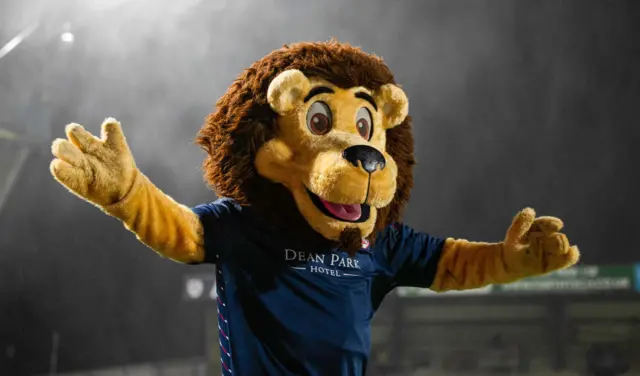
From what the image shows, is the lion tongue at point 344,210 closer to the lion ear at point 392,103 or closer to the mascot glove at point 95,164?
the lion ear at point 392,103

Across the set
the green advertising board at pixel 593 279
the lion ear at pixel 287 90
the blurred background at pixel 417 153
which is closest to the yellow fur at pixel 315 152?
the lion ear at pixel 287 90

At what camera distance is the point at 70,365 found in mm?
4848

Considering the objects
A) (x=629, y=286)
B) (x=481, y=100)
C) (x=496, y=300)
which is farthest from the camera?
(x=481, y=100)

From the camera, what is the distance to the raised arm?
76 cm

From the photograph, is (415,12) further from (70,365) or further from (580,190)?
(70,365)

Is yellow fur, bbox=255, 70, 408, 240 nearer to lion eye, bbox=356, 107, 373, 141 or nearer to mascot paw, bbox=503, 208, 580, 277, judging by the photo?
lion eye, bbox=356, 107, 373, 141

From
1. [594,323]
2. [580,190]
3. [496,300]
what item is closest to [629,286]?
[594,323]

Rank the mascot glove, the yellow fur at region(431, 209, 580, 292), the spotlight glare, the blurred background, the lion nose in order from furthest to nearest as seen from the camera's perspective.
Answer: the blurred background → the spotlight glare → the yellow fur at region(431, 209, 580, 292) → the lion nose → the mascot glove

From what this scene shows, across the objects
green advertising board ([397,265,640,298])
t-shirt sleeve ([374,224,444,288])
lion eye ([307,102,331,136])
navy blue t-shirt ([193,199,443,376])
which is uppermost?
green advertising board ([397,265,640,298])

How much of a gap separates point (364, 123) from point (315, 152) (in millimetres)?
103

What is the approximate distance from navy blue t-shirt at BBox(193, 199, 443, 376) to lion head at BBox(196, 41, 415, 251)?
3cm

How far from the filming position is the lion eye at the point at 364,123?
991 millimetres

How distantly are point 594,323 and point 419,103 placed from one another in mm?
2262

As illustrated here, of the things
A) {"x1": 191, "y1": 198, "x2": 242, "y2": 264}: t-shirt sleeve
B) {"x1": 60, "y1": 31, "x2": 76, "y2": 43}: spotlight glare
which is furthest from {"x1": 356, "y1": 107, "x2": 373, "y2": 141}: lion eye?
{"x1": 60, "y1": 31, "x2": 76, "y2": 43}: spotlight glare
